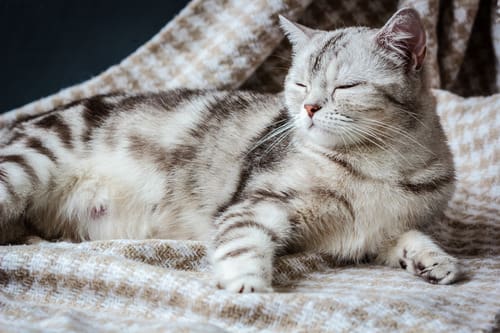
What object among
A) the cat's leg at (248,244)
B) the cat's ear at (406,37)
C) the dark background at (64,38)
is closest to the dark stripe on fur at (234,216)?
the cat's leg at (248,244)

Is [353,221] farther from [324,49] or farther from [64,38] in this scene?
[64,38]

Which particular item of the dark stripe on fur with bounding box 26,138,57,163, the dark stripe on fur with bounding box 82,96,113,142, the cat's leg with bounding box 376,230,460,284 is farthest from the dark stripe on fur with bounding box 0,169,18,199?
the cat's leg with bounding box 376,230,460,284

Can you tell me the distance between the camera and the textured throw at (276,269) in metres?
0.96

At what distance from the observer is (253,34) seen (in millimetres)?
2109

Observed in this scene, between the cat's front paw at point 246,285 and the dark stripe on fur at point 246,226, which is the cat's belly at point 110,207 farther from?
the cat's front paw at point 246,285

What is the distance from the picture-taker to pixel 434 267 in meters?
1.23

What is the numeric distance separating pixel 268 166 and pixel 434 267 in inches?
16.6

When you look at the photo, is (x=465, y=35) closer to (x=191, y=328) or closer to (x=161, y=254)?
(x=161, y=254)

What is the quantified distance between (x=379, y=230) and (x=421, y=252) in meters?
0.10

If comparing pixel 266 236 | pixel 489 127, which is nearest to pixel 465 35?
pixel 489 127

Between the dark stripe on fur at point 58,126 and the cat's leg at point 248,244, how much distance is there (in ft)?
1.64

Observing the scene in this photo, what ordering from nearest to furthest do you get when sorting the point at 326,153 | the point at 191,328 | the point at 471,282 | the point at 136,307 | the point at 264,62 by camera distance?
1. the point at 191,328
2. the point at 136,307
3. the point at 471,282
4. the point at 326,153
5. the point at 264,62

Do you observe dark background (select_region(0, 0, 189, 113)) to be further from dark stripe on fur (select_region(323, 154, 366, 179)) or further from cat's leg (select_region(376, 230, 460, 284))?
cat's leg (select_region(376, 230, 460, 284))

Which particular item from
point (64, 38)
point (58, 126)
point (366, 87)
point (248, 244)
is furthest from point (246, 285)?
point (64, 38)
